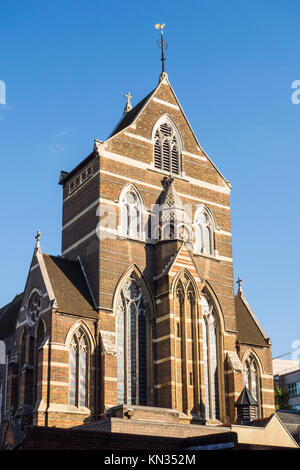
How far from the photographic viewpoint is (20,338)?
3956 centimetres

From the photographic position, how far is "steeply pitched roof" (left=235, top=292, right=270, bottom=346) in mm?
42438

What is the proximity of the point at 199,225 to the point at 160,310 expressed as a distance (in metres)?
6.86

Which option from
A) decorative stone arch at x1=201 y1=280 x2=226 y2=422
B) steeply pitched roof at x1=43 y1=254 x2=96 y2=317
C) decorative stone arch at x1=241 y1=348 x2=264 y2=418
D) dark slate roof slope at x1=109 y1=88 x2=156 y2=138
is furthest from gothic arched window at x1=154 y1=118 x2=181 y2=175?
decorative stone arch at x1=241 y1=348 x2=264 y2=418

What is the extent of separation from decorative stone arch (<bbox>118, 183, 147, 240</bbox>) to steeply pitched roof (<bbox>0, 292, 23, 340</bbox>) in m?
11.7

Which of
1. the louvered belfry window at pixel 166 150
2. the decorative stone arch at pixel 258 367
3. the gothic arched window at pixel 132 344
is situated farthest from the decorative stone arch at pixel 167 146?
the decorative stone arch at pixel 258 367

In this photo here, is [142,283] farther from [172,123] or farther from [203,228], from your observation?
[172,123]

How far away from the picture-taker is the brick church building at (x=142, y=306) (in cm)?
3553

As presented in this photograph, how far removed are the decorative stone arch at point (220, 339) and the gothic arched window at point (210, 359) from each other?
7.0 inches

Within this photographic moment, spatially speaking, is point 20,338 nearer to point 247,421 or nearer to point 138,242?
point 138,242

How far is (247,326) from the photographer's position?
43.4m

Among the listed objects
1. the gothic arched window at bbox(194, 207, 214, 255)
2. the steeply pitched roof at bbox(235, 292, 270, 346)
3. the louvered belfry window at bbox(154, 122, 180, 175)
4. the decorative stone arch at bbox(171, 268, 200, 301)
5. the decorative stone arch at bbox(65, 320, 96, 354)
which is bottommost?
the decorative stone arch at bbox(65, 320, 96, 354)

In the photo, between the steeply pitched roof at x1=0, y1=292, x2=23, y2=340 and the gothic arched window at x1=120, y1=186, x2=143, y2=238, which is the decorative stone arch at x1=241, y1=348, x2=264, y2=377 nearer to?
the gothic arched window at x1=120, y1=186, x2=143, y2=238
